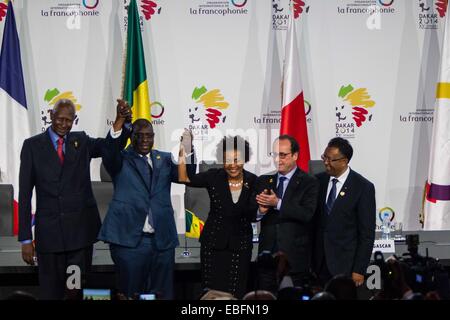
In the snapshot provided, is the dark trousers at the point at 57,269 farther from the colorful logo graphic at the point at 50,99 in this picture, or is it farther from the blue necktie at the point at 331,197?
the colorful logo graphic at the point at 50,99

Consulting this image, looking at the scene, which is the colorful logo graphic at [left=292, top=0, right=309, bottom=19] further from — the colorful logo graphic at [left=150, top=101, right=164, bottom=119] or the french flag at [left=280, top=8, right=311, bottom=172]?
the colorful logo graphic at [left=150, top=101, right=164, bottom=119]

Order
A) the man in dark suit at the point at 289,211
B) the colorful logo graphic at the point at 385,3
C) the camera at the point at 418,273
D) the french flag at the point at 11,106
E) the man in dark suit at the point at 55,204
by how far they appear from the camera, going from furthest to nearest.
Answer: the colorful logo graphic at the point at 385,3
the french flag at the point at 11,106
the man in dark suit at the point at 55,204
the man in dark suit at the point at 289,211
the camera at the point at 418,273

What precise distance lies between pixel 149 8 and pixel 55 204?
3.20 meters

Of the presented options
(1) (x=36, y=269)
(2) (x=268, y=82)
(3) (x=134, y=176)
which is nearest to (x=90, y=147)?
(3) (x=134, y=176)

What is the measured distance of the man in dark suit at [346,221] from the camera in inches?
189

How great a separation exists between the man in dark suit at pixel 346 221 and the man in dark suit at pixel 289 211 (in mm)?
126

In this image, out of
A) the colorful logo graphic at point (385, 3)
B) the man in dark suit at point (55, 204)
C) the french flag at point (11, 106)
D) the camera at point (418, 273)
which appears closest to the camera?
the camera at point (418, 273)

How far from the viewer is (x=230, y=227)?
4816 mm

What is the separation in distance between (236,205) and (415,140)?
11.4 ft

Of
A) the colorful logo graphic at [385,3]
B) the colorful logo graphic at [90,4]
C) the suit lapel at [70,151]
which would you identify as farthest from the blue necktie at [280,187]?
the colorful logo graphic at [90,4]

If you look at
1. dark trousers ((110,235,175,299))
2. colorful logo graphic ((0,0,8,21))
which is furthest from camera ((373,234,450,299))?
colorful logo graphic ((0,0,8,21))

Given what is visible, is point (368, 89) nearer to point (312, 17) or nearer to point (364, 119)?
point (364, 119)

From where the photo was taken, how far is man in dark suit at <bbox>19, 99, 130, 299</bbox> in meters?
4.97

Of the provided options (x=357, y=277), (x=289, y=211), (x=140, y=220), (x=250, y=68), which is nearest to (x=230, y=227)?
(x=289, y=211)
